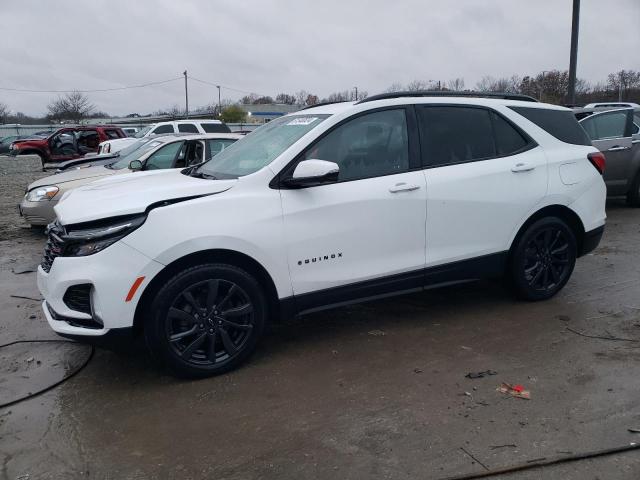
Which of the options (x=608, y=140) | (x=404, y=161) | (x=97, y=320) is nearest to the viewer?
(x=97, y=320)

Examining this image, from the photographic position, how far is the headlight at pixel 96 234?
11.6ft

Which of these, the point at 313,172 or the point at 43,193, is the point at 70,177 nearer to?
the point at 43,193

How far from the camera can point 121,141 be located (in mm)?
17953

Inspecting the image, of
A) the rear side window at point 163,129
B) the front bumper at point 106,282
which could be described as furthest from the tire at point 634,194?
the rear side window at point 163,129

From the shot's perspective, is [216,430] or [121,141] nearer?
[216,430]

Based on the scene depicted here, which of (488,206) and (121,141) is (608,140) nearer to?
(488,206)

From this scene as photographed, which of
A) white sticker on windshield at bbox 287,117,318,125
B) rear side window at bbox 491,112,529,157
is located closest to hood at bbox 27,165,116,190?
white sticker on windshield at bbox 287,117,318,125

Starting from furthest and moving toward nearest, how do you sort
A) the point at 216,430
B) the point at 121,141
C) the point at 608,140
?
the point at 121,141 → the point at 608,140 → the point at 216,430

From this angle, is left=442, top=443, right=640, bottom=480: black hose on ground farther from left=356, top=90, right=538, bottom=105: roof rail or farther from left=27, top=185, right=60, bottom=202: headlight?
left=27, top=185, right=60, bottom=202: headlight

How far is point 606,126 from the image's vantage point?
30.9 ft

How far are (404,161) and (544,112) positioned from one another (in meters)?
1.72

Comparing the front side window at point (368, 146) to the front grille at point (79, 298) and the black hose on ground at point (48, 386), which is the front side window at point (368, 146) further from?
the black hose on ground at point (48, 386)

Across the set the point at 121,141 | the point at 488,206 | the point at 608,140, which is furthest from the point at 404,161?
the point at 121,141

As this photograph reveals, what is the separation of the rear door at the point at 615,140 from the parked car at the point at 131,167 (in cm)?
601
